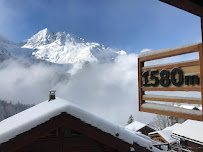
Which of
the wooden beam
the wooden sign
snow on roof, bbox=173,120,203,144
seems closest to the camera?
the wooden beam

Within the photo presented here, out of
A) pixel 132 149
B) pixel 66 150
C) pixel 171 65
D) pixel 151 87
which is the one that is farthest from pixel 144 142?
pixel 171 65

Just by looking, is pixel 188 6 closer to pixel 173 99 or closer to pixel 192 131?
pixel 173 99

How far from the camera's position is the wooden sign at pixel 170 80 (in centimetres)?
227

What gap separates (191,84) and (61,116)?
3.47m

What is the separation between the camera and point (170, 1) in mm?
1879

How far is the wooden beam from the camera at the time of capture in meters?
1.89

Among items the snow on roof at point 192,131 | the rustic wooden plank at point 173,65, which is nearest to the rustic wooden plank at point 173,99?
the rustic wooden plank at point 173,65

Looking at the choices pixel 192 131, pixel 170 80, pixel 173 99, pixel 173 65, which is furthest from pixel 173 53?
pixel 192 131

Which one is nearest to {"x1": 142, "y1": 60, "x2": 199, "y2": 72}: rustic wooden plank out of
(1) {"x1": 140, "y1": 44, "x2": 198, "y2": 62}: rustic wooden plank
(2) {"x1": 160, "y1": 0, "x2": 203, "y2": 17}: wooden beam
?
(1) {"x1": 140, "y1": 44, "x2": 198, "y2": 62}: rustic wooden plank

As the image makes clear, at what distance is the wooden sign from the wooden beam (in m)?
0.42

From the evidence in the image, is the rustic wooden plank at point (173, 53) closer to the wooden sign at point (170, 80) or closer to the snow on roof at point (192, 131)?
the wooden sign at point (170, 80)

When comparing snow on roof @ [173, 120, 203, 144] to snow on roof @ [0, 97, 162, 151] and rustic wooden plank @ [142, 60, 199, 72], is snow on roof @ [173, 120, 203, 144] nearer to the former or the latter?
snow on roof @ [0, 97, 162, 151]

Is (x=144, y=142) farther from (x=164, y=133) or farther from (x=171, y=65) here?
(x=164, y=133)

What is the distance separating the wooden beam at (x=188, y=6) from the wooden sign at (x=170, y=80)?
42cm
